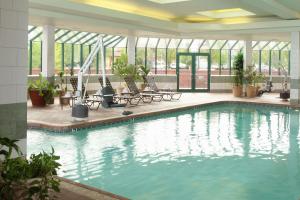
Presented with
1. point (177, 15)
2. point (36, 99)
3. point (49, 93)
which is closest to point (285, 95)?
point (177, 15)

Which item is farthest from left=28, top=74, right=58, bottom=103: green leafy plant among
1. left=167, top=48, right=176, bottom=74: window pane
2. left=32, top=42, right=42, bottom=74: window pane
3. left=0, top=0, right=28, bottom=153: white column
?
left=167, top=48, right=176, bottom=74: window pane

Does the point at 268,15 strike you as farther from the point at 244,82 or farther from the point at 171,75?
the point at 171,75

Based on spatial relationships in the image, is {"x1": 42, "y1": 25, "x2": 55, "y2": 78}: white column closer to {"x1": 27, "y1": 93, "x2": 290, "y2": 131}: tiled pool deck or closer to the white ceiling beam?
{"x1": 27, "y1": 93, "x2": 290, "y2": 131}: tiled pool deck

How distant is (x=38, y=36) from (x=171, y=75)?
7.16 m

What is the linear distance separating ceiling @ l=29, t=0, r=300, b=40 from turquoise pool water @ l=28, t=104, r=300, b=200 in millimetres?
3276

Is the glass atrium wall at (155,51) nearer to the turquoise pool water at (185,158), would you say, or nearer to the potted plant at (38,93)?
the potted plant at (38,93)

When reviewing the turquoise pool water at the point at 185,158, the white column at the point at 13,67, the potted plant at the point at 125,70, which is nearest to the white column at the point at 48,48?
the potted plant at the point at 125,70

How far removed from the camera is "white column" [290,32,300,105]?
14.3 meters

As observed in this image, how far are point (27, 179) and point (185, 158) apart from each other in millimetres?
3946

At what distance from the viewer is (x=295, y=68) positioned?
47.5 feet

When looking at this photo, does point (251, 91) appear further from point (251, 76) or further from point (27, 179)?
point (27, 179)

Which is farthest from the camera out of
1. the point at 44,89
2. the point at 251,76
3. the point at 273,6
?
the point at 251,76

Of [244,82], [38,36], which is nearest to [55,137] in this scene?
[38,36]

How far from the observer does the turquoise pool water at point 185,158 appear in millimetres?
5066
